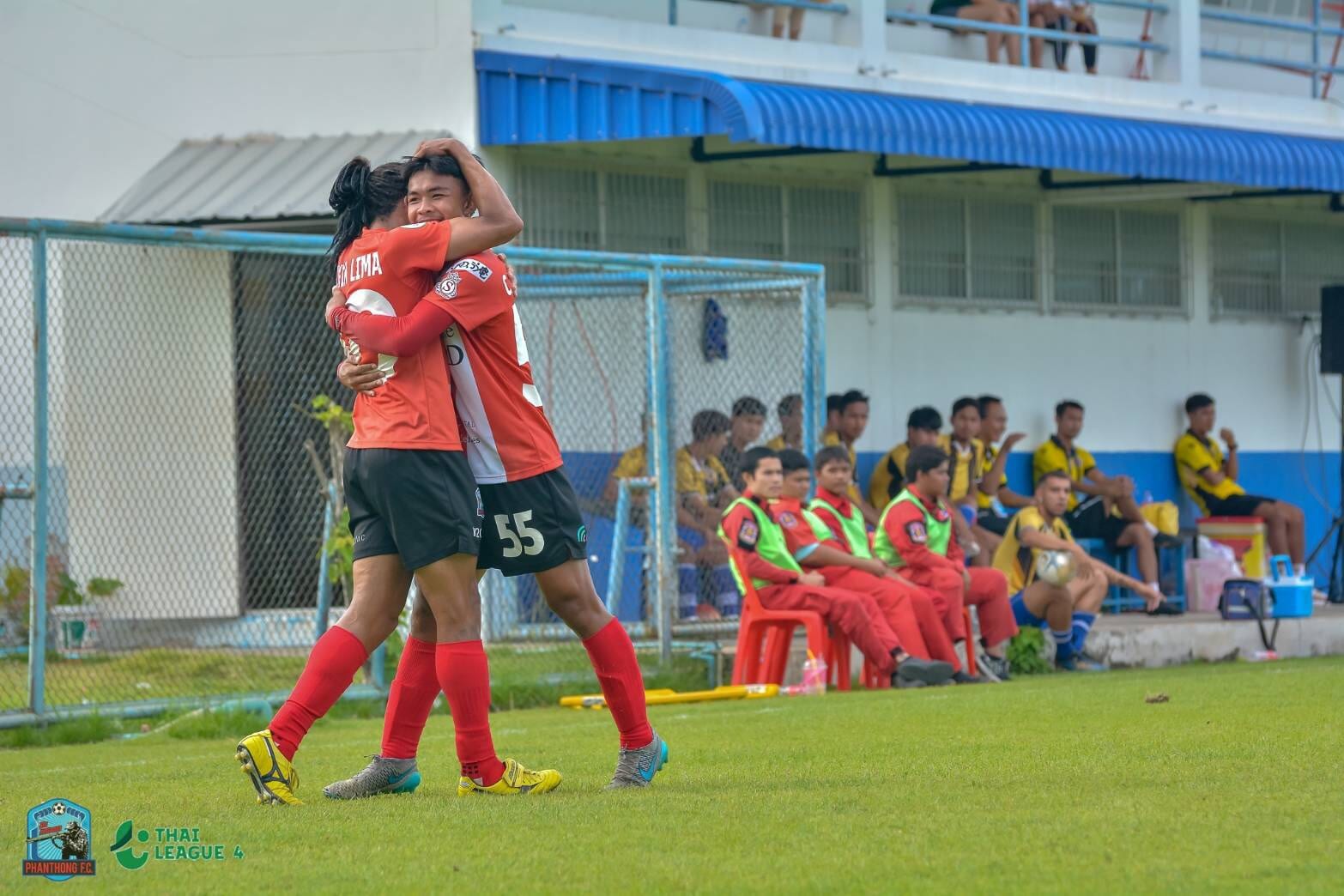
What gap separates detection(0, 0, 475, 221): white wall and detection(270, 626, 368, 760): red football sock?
8709 millimetres

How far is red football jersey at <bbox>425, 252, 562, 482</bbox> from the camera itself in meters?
6.21

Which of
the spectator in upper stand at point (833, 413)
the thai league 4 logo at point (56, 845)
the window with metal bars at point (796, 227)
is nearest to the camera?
the thai league 4 logo at point (56, 845)

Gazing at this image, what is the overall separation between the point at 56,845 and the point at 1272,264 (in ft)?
55.9

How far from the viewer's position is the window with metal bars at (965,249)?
56.3 feet

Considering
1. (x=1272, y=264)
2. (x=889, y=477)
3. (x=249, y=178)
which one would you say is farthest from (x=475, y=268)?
(x=1272, y=264)

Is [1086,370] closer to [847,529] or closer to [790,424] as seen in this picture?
[790,424]

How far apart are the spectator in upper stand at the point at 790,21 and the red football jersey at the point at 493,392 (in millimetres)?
10409

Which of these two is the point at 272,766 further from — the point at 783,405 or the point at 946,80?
the point at 946,80

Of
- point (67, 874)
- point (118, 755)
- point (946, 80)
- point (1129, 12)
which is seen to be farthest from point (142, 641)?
point (1129, 12)

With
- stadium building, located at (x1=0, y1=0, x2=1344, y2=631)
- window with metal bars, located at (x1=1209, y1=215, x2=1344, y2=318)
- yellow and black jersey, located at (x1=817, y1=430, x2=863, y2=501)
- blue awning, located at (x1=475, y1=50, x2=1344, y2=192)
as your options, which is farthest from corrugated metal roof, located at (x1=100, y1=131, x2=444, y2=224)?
window with metal bars, located at (x1=1209, y1=215, x2=1344, y2=318)

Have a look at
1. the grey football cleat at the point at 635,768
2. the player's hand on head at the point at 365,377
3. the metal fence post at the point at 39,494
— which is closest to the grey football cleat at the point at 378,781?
the grey football cleat at the point at 635,768

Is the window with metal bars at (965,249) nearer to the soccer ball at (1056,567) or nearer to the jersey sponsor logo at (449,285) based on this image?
the soccer ball at (1056,567)

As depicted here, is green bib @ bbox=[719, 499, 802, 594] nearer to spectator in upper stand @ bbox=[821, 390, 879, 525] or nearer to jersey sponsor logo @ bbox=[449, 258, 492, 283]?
spectator in upper stand @ bbox=[821, 390, 879, 525]

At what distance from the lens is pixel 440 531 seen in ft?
19.8
